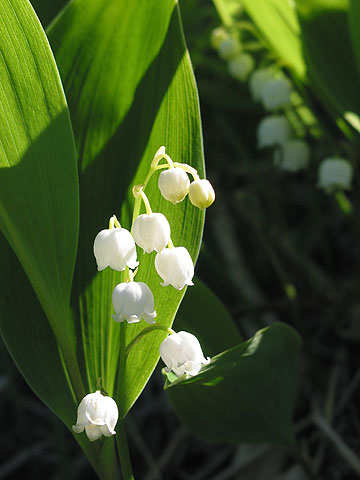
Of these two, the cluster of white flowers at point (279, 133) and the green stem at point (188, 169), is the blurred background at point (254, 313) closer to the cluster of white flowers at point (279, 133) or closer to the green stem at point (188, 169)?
the cluster of white flowers at point (279, 133)

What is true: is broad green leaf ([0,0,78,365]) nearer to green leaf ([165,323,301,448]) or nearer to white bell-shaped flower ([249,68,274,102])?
green leaf ([165,323,301,448])

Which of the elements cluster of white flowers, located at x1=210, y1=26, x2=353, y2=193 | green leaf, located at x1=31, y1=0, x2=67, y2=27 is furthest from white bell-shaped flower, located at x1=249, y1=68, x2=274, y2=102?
green leaf, located at x1=31, y1=0, x2=67, y2=27

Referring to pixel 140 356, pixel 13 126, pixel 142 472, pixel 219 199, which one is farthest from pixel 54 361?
pixel 219 199

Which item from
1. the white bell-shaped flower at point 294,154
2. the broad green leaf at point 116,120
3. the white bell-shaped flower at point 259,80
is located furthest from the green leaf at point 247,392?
the white bell-shaped flower at point 259,80

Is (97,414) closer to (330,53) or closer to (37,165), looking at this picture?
(37,165)

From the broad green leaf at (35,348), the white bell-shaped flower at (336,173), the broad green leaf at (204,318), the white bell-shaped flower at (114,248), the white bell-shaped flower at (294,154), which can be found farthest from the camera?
the white bell-shaped flower at (294,154)

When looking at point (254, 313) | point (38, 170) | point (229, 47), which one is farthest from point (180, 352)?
point (229, 47)
